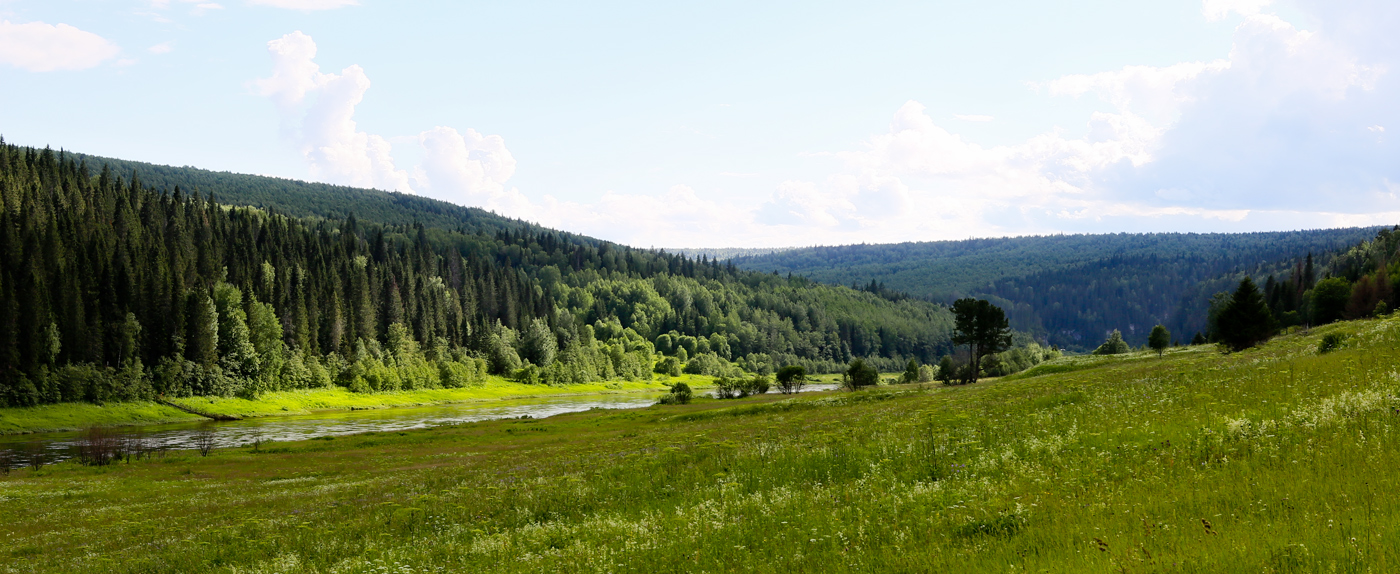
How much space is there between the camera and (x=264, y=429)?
317 ft

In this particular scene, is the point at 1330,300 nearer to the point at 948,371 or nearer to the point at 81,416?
the point at 948,371

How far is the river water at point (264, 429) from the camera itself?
74.4 m

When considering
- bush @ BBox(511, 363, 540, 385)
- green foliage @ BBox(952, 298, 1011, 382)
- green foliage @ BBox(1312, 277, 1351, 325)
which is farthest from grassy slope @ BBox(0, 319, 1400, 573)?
bush @ BBox(511, 363, 540, 385)

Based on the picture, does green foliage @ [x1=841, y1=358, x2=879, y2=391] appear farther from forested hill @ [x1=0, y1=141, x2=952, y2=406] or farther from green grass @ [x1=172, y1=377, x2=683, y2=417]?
forested hill @ [x1=0, y1=141, x2=952, y2=406]

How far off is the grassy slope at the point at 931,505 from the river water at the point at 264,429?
168 feet

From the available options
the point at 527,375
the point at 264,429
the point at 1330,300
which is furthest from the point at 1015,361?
the point at 264,429

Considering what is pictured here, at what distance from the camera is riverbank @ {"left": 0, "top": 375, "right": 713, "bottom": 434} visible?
95.4 metres

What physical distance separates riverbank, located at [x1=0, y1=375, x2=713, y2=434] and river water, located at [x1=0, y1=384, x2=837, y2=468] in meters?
4.25

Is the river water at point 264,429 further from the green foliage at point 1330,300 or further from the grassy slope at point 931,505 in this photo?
the green foliage at point 1330,300

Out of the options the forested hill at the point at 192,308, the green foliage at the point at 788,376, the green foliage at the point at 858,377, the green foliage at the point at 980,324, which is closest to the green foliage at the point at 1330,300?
the green foliage at the point at 980,324

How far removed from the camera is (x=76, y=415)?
325 feet

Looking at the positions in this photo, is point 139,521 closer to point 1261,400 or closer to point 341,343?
point 1261,400

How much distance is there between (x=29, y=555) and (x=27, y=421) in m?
93.4

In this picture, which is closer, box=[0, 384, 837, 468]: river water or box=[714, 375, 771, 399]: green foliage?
box=[0, 384, 837, 468]: river water
